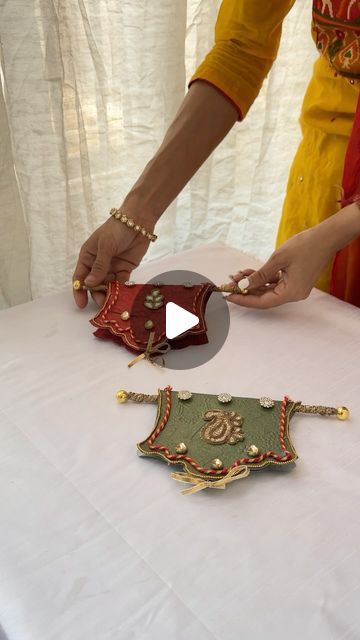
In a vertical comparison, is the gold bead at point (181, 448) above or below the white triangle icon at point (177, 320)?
below

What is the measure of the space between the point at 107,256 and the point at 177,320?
0.16 m

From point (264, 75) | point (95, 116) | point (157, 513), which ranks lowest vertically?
point (157, 513)

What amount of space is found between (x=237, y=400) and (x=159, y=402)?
9cm

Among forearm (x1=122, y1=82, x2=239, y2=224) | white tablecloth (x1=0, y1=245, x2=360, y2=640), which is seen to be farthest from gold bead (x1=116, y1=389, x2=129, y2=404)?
forearm (x1=122, y1=82, x2=239, y2=224)

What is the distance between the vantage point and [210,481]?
21.4 inches

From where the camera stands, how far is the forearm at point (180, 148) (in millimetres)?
892

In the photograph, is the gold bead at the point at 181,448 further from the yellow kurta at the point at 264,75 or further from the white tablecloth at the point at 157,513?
the yellow kurta at the point at 264,75

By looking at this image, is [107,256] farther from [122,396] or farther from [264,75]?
[264,75]

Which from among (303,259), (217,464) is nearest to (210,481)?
(217,464)

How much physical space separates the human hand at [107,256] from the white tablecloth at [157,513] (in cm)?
10

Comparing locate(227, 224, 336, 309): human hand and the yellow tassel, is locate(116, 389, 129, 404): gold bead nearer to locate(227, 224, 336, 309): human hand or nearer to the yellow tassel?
the yellow tassel
